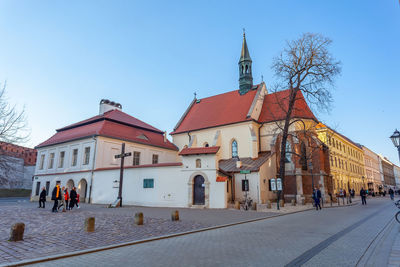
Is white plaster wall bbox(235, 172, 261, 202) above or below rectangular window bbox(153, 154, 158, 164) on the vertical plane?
below

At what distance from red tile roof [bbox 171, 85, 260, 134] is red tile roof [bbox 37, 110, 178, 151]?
12.6 feet

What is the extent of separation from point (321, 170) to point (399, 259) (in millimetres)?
25186

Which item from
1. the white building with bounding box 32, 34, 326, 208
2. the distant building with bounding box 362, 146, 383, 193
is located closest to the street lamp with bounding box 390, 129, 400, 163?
the white building with bounding box 32, 34, 326, 208

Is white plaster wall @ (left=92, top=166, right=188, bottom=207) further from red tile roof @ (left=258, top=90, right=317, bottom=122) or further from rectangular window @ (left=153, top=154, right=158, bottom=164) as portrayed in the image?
red tile roof @ (left=258, top=90, right=317, bottom=122)

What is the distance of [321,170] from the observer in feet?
92.7

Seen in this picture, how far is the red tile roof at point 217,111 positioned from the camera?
106 ft

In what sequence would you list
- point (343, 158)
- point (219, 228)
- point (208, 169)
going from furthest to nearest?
point (343, 158) → point (208, 169) → point (219, 228)

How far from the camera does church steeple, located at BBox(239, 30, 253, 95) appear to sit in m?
35.4

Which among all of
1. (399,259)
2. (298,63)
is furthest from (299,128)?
(399,259)

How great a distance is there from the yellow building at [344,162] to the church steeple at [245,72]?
39.0 feet

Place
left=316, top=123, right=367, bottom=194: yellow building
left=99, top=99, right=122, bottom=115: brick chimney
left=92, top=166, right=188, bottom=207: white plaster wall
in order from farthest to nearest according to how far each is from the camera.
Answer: left=316, top=123, right=367, bottom=194: yellow building → left=99, top=99, right=122, bottom=115: brick chimney → left=92, top=166, right=188, bottom=207: white plaster wall

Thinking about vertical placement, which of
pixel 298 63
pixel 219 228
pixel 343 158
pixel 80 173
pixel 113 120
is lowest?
pixel 219 228

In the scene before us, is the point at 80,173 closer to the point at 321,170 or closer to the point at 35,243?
the point at 35,243

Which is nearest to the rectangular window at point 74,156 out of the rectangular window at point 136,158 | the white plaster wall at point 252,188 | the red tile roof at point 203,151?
the rectangular window at point 136,158
